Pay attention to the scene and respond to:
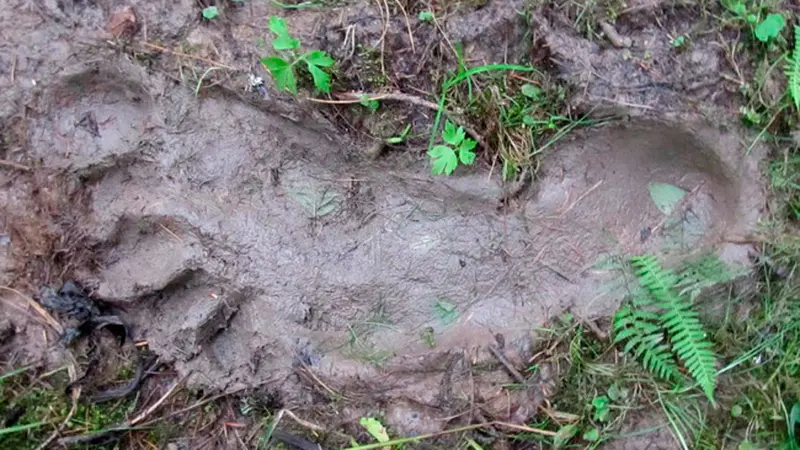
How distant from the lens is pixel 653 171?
2.08m

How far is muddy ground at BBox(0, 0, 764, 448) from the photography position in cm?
193

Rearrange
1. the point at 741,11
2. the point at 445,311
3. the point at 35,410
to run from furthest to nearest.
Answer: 1. the point at 445,311
2. the point at 741,11
3. the point at 35,410

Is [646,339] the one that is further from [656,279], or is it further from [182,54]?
[182,54]

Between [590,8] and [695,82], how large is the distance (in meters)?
0.38

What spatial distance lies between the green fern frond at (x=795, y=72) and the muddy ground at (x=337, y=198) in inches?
6.7

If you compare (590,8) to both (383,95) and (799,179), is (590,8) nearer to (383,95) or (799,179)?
(383,95)

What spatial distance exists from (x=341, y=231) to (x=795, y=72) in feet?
4.58

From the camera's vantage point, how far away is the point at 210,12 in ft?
6.42

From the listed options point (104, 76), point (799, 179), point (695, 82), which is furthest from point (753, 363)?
point (104, 76)

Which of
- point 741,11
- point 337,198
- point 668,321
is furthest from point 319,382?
point 741,11

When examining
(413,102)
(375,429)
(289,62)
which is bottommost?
(375,429)

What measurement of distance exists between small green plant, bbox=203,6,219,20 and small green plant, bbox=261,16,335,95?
172 mm

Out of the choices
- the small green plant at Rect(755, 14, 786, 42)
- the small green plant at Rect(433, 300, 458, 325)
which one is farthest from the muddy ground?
the small green plant at Rect(755, 14, 786, 42)

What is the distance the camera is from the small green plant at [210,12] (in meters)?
1.96
